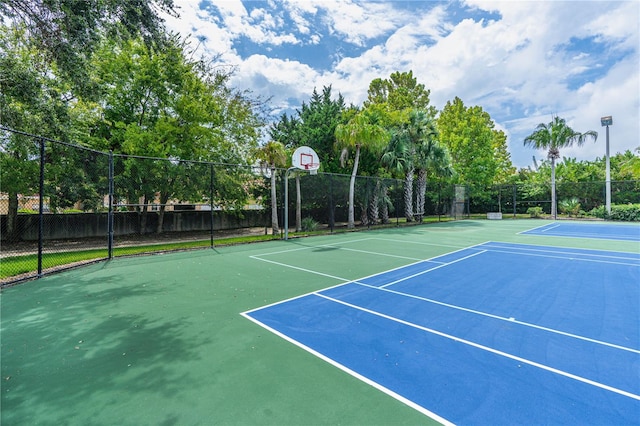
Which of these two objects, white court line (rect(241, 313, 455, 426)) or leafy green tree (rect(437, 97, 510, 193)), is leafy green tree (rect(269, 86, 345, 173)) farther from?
white court line (rect(241, 313, 455, 426))

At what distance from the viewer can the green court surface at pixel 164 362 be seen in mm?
2314

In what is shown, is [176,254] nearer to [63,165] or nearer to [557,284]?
[63,165]

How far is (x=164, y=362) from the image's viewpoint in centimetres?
304

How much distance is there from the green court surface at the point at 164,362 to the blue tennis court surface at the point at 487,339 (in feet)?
1.06

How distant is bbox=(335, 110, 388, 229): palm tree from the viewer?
16.7 metres

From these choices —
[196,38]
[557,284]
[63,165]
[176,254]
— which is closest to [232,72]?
[196,38]

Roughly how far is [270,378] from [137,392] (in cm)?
109

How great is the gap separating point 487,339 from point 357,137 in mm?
14305

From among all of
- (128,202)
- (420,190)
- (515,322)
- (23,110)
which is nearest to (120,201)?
(128,202)

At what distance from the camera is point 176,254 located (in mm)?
9711

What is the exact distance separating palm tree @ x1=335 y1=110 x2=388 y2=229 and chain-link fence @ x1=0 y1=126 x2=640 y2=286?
1.37 m

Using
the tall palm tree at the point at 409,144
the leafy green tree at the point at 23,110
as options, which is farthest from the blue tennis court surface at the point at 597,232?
the leafy green tree at the point at 23,110

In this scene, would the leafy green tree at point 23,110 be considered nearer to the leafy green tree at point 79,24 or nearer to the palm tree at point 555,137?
the leafy green tree at point 79,24

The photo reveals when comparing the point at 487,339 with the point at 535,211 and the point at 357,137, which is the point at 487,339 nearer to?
the point at 357,137
